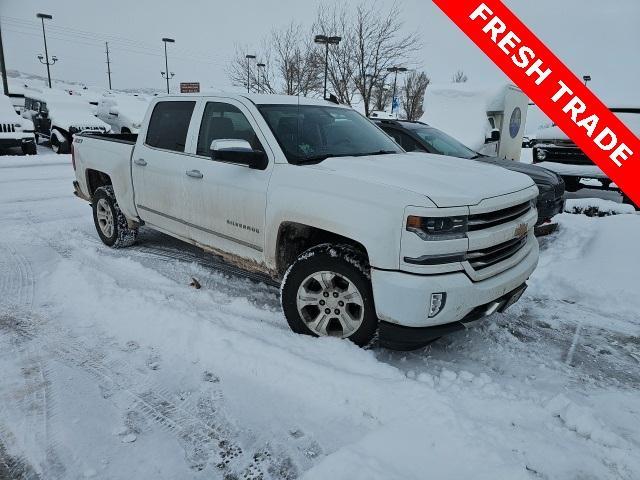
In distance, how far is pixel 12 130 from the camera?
13.6 m

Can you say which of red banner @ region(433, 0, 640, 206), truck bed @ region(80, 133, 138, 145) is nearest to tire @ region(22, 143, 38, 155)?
truck bed @ region(80, 133, 138, 145)

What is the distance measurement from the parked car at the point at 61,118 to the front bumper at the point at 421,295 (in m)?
15.1

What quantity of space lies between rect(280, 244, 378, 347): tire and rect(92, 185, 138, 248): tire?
119 inches

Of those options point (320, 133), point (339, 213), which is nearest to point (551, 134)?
point (320, 133)

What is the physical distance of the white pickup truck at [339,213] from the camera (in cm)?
296

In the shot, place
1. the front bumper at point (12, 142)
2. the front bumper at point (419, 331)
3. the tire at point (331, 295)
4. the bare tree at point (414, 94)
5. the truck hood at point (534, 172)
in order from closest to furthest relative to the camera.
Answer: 1. the front bumper at point (419, 331)
2. the tire at point (331, 295)
3. the truck hood at point (534, 172)
4. the front bumper at point (12, 142)
5. the bare tree at point (414, 94)

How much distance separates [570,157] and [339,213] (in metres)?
8.40

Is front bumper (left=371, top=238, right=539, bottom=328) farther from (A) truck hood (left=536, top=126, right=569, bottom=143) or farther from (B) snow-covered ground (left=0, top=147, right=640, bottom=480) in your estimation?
(A) truck hood (left=536, top=126, right=569, bottom=143)

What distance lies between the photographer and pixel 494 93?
37.7 ft

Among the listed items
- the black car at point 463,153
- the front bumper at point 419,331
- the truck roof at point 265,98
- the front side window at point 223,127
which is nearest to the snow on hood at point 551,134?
the black car at point 463,153

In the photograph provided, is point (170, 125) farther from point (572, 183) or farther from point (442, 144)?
point (572, 183)

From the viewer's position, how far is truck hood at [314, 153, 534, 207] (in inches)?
120

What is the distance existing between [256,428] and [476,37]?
5.32 metres

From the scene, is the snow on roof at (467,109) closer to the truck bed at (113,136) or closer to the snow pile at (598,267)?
the snow pile at (598,267)
